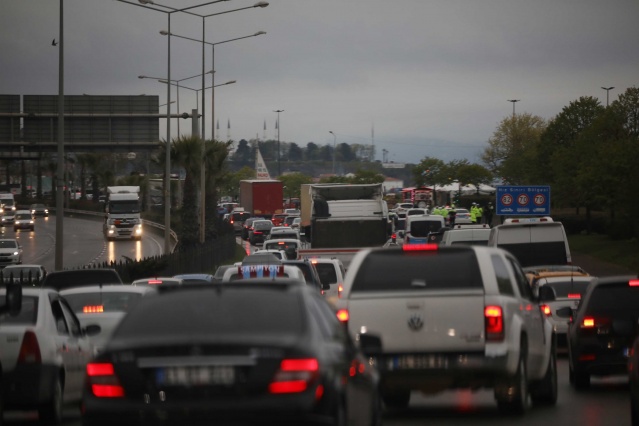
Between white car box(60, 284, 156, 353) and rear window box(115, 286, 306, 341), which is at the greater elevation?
rear window box(115, 286, 306, 341)

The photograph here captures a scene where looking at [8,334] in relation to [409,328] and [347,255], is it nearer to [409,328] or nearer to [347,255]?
[409,328]

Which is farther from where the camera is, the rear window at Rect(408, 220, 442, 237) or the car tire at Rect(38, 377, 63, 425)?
the rear window at Rect(408, 220, 442, 237)

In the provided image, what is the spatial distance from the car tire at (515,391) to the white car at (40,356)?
4228mm

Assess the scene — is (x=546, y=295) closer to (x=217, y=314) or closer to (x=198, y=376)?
(x=217, y=314)

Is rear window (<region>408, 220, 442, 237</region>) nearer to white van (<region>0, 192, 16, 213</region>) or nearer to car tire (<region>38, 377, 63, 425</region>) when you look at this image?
car tire (<region>38, 377, 63, 425</region>)

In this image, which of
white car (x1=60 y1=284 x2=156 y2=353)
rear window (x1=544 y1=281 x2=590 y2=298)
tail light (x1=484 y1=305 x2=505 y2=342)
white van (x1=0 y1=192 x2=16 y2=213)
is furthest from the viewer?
white van (x1=0 y1=192 x2=16 y2=213)

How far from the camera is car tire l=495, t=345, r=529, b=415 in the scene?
13.6 m

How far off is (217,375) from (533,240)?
89.2 ft

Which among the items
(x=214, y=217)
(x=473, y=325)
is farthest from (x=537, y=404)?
(x=214, y=217)

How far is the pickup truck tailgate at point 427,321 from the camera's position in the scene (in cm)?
1317

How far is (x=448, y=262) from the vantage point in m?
13.6

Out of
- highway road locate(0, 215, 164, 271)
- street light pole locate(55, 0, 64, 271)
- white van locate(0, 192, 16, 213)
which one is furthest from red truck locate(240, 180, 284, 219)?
street light pole locate(55, 0, 64, 271)

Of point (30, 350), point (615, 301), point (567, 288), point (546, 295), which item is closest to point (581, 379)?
point (615, 301)

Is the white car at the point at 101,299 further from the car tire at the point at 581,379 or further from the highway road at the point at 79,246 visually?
the highway road at the point at 79,246
